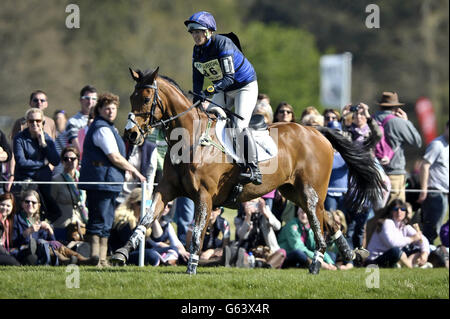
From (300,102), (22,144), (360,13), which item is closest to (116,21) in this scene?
(300,102)

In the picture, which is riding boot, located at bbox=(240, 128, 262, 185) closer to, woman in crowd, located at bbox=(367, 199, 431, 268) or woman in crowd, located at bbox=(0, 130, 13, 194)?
Answer: woman in crowd, located at bbox=(0, 130, 13, 194)

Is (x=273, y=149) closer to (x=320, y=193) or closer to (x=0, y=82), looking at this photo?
(x=320, y=193)

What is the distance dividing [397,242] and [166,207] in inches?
139

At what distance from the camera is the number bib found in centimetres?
927

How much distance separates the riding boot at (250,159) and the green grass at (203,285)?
1181 mm

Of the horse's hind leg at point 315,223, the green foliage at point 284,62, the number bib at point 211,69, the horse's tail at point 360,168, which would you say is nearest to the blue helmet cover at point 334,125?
the horse's tail at point 360,168

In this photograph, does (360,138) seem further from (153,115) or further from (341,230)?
(153,115)

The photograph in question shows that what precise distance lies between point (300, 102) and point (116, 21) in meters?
14.7

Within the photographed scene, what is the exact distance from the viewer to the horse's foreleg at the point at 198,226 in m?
9.18

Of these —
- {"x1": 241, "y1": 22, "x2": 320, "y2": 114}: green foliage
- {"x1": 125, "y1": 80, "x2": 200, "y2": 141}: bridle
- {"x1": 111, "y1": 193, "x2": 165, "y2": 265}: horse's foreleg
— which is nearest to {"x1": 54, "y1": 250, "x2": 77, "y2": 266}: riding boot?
{"x1": 111, "y1": 193, "x2": 165, "y2": 265}: horse's foreleg

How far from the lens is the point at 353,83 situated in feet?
163

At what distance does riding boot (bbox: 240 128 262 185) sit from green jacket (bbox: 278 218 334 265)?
202 cm

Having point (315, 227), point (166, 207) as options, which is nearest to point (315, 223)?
point (315, 227)
